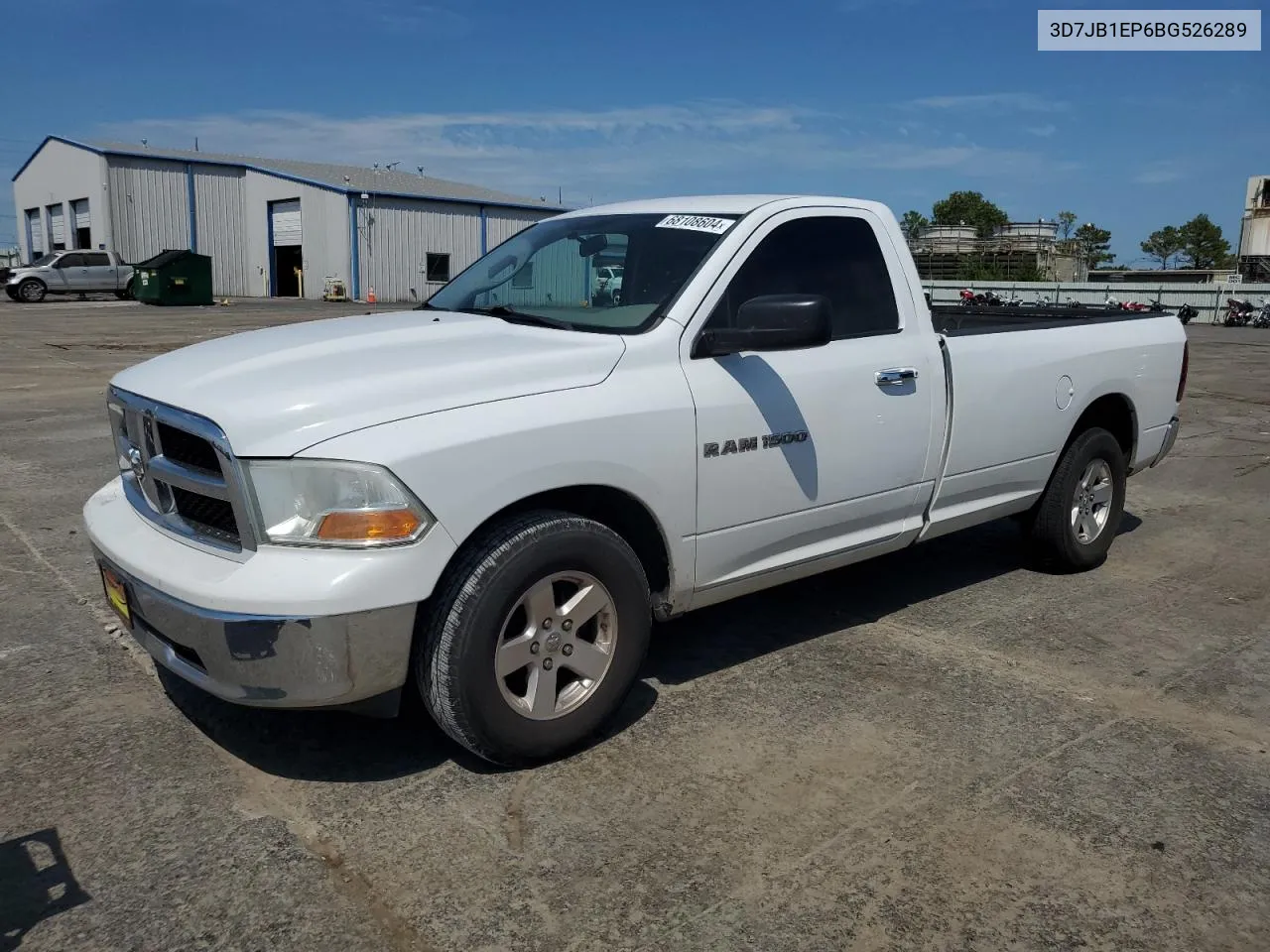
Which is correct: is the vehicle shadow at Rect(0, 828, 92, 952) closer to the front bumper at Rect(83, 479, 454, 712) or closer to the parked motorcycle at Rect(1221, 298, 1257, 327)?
the front bumper at Rect(83, 479, 454, 712)

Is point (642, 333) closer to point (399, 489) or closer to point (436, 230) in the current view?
point (399, 489)

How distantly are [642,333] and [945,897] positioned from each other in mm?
1981

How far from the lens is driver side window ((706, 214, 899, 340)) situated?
4.11 m

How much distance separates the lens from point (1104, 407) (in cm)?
587

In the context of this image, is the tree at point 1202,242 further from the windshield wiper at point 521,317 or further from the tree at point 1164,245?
the windshield wiper at point 521,317

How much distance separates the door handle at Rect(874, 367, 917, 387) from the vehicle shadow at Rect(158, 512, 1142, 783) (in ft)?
3.87

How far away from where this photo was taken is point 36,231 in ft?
185

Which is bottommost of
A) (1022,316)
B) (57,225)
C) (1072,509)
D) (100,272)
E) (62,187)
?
(1072,509)

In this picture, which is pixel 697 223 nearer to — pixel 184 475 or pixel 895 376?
pixel 895 376

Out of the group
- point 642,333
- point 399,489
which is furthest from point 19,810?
point 642,333

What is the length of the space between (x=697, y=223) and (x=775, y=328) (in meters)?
0.77

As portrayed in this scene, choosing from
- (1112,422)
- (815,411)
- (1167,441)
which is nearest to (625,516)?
(815,411)

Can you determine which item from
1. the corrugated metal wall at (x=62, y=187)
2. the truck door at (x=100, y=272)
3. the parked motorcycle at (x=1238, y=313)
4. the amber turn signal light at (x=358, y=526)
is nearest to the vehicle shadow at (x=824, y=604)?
the amber turn signal light at (x=358, y=526)

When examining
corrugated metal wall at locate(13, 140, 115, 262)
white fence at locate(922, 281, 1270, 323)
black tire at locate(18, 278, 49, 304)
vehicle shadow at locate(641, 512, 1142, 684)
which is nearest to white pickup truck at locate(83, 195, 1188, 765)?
vehicle shadow at locate(641, 512, 1142, 684)
